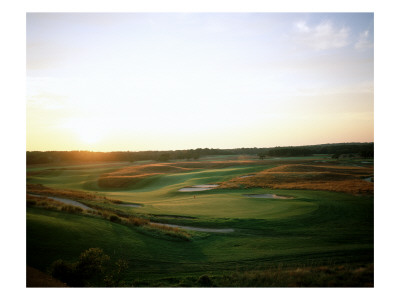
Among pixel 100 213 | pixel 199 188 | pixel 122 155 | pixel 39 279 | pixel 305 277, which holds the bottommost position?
pixel 39 279

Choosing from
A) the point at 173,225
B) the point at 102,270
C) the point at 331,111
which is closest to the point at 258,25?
the point at 331,111

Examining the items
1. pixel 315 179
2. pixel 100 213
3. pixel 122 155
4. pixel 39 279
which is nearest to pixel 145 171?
pixel 122 155

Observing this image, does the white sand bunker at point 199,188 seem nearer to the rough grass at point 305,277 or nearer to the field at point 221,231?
the field at point 221,231

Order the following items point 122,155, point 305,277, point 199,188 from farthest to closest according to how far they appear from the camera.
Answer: point 199,188 → point 122,155 → point 305,277

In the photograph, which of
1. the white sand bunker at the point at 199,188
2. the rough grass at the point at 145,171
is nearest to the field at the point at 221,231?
the rough grass at the point at 145,171

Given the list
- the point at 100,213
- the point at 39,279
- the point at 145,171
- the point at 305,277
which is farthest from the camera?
the point at 145,171

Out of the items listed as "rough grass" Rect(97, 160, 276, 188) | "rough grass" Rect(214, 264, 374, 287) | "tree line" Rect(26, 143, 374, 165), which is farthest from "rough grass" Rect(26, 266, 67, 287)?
"rough grass" Rect(97, 160, 276, 188)

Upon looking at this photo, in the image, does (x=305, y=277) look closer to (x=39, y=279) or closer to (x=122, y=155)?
(x=39, y=279)

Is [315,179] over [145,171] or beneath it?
over
